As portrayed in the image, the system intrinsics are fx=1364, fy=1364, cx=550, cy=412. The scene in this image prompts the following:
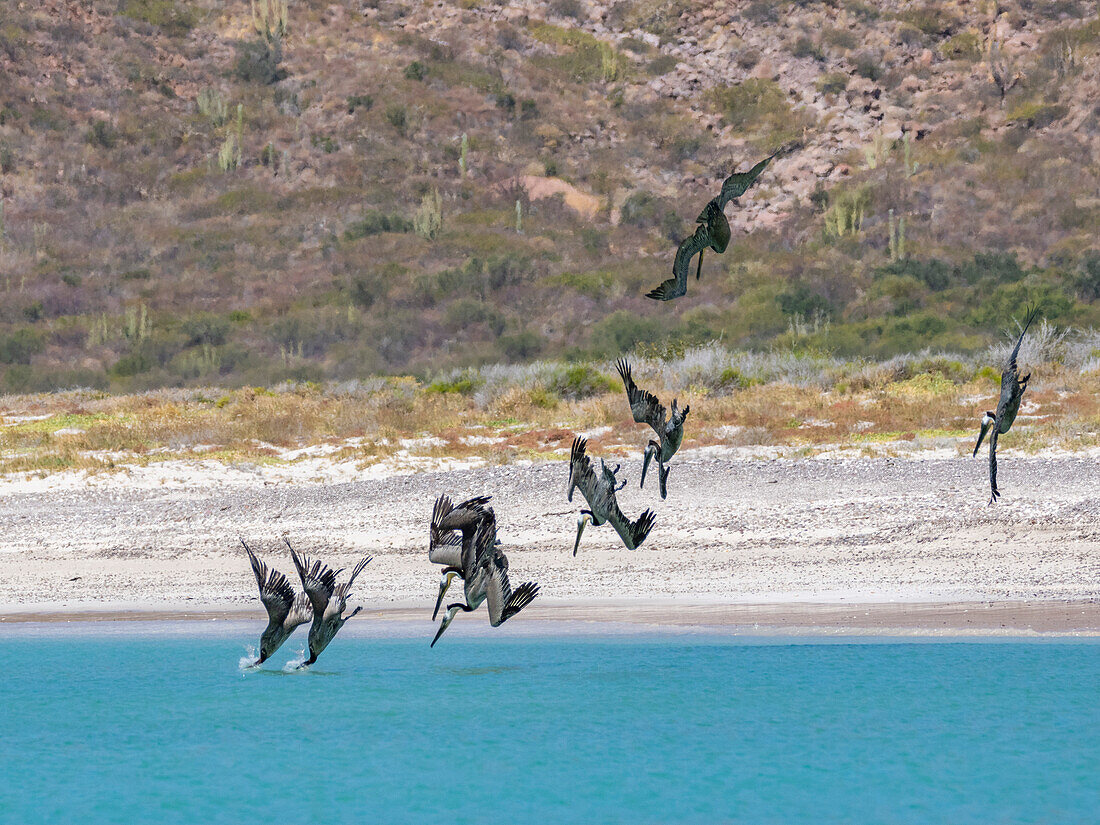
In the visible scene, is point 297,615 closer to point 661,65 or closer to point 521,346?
point 521,346

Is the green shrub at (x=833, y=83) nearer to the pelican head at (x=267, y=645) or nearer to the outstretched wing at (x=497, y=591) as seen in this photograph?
the pelican head at (x=267, y=645)

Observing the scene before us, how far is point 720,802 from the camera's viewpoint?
252 inches

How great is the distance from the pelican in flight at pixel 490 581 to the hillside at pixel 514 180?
27114 millimetres

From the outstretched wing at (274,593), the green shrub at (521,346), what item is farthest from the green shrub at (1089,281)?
the outstretched wing at (274,593)

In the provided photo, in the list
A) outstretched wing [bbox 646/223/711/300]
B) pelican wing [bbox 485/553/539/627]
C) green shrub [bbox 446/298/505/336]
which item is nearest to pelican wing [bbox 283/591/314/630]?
pelican wing [bbox 485/553/539/627]

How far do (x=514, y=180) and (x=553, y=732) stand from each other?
4261cm

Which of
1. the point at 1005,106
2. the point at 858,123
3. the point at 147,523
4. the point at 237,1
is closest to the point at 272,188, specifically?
the point at 237,1

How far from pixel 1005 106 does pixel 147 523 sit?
41253mm

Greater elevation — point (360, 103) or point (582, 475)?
point (360, 103)

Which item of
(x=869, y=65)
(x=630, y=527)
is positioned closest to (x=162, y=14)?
(x=869, y=65)

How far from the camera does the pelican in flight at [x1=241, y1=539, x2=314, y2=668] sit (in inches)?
250

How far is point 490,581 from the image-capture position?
626cm

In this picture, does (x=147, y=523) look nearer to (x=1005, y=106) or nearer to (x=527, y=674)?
(x=527, y=674)

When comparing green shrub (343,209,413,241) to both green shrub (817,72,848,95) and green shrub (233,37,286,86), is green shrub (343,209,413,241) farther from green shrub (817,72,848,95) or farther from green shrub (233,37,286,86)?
green shrub (817,72,848,95)
